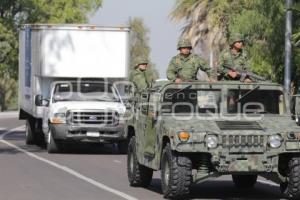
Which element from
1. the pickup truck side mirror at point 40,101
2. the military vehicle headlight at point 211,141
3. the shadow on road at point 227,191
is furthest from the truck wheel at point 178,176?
the pickup truck side mirror at point 40,101

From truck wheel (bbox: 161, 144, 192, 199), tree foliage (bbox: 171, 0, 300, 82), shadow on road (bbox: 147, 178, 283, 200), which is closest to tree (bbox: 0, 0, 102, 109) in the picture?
tree foliage (bbox: 171, 0, 300, 82)

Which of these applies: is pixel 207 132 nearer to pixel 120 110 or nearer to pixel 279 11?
pixel 120 110

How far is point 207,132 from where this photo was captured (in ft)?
40.2

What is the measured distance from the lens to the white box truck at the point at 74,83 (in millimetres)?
22719

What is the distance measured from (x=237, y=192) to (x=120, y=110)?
8941 mm

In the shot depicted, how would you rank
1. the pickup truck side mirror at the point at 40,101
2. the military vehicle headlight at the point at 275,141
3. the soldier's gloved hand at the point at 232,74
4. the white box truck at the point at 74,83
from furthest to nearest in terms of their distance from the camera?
the pickup truck side mirror at the point at 40,101
the white box truck at the point at 74,83
the soldier's gloved hand at the point at 232,74
the military vehicle headlight at the point at 275,141

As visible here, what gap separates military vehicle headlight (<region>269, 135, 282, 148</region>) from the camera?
12.3 metres

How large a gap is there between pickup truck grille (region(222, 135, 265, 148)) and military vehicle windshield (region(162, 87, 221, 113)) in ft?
3.58

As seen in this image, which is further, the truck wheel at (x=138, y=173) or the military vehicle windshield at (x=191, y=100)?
Result: the truck wheel at (x=138, y=173)

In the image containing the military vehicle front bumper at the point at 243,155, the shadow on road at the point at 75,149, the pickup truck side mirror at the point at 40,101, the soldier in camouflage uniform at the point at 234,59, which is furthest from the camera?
the shadow on road at the point at 75,149

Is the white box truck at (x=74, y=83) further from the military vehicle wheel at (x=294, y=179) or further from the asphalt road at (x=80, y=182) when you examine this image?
the military vehicle wheel at (x=294, y=179)

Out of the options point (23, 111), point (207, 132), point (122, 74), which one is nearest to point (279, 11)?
point (122, 74)

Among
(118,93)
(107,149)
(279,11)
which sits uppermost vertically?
(279,11)

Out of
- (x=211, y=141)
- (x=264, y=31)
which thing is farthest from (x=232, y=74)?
(x=264, y=31)
